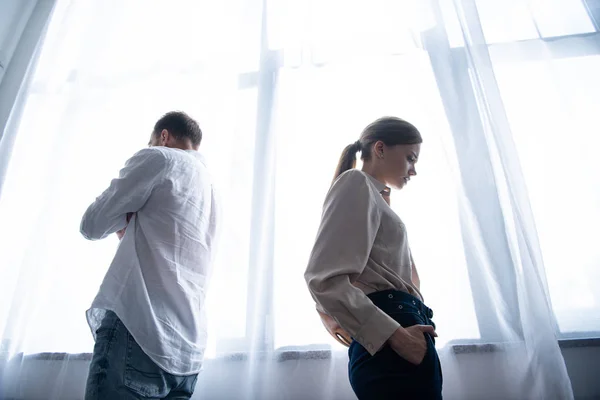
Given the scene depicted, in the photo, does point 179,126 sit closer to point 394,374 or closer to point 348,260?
point 348,260

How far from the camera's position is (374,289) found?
0.67m

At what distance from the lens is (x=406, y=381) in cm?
55

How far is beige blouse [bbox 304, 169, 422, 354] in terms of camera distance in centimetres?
59

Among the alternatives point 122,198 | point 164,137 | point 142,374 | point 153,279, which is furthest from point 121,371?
point 164,137

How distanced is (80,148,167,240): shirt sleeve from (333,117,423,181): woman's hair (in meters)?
0.47

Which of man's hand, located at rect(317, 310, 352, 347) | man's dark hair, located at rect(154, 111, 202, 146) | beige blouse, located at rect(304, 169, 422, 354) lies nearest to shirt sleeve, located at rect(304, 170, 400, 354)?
beige blouse, located at rect(304, 169, 422, 354)

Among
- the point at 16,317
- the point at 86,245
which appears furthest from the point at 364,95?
the point at 16,317

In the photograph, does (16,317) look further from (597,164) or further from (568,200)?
(597,164)

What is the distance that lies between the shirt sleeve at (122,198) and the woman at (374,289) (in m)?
0.43

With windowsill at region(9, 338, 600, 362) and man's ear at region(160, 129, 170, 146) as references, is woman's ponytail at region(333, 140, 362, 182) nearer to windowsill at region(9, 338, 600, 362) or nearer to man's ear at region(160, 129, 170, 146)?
man's ear at region(160, 129, 170, 146)

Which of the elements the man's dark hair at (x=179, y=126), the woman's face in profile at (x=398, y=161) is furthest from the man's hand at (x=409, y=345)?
the man's dark hair at (x=179, y=126)

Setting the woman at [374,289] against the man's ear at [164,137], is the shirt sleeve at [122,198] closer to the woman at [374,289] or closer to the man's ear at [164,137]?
the man's ear at [164,137]

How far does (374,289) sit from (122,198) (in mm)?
586

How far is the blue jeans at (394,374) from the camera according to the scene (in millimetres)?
551
